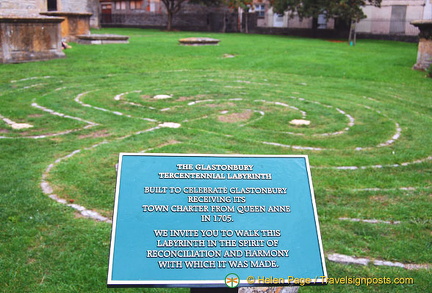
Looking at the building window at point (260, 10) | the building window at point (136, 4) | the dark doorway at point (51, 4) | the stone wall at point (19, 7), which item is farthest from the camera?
the building window at point (136, 4)

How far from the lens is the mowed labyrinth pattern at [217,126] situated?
7668 mm

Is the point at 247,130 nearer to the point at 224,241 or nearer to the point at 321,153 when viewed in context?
the point at 321,153

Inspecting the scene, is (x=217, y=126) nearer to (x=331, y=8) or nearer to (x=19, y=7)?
(x=19, y=7)

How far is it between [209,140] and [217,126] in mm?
1135

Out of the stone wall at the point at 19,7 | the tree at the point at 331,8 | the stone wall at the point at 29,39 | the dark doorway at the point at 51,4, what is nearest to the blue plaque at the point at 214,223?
the stone wall at the point at 29,39

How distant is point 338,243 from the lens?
5695 mm

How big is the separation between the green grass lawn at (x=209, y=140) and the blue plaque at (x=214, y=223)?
1.24 meters

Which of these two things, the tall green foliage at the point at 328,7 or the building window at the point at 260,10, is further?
the building window at the point at 260,10

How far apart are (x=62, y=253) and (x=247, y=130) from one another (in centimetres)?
548

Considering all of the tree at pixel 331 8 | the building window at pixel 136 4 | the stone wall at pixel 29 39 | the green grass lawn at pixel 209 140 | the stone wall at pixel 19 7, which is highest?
the building window at pixel 136 4

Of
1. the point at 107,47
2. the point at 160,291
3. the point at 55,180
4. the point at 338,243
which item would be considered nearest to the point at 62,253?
the point at 160,291

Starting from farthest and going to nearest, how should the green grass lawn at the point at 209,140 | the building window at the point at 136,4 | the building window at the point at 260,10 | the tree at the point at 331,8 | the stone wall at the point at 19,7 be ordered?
the building window at the point at 136,4 → the building window at the point at 260,10 → the tree at the point at 331,8 → the stone wall at the point at 19,7 → the green grass lawn at the point at 209,140

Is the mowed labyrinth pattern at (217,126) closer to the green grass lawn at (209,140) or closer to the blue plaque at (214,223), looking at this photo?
the green grass lawn at (209,140)

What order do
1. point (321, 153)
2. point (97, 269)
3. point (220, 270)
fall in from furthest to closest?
point (321, 153), point (97, 269), point (220, 270)
